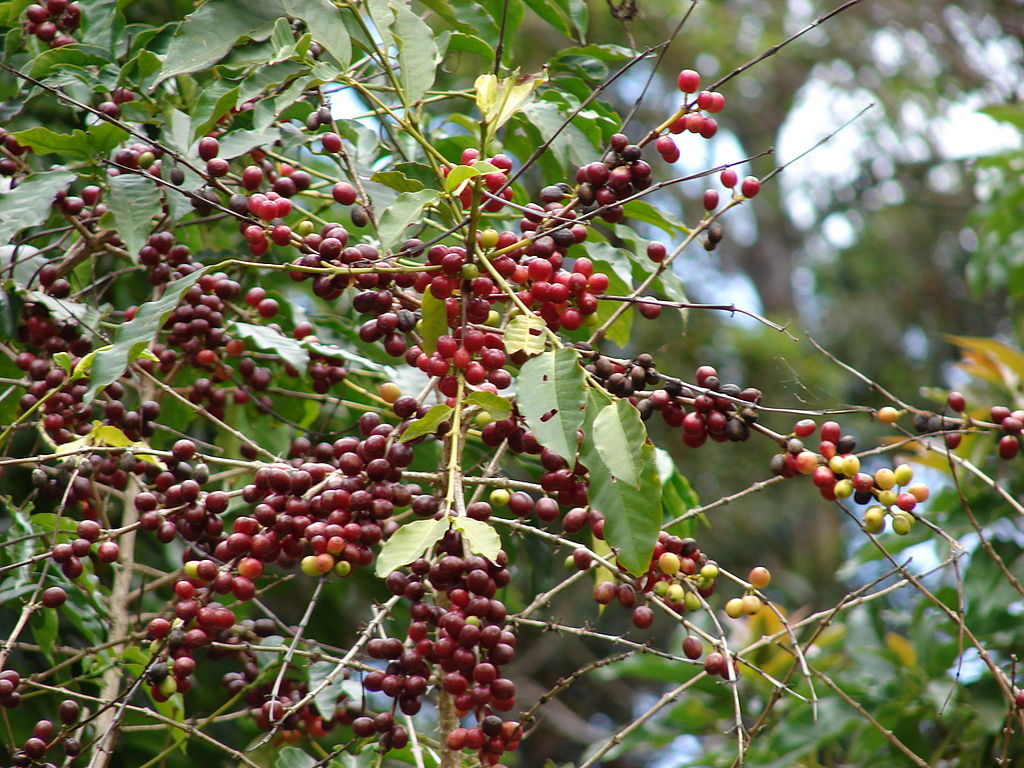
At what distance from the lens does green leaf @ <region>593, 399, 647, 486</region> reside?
3.51 ft

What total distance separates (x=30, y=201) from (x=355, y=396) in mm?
598

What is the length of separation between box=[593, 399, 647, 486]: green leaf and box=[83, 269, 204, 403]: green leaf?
47 cm

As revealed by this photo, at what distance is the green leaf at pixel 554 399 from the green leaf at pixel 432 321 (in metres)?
0.13

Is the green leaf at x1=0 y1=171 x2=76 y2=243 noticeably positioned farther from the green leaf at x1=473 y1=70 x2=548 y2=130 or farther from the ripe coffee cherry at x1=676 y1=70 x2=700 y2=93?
the ripe coffee cherry at x1=676 y1=70 x2=700 y2=93

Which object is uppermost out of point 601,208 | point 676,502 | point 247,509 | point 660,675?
point 601,208

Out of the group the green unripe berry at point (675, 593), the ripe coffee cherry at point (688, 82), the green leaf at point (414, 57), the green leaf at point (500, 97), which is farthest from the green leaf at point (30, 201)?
the green unripe berry at point (675, 593)

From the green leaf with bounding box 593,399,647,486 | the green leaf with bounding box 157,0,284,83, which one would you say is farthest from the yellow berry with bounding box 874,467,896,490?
the green leaf with bounding box 157,0,284,83

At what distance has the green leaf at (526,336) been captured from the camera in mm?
1151

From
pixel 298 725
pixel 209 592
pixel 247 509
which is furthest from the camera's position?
pixel 247 509

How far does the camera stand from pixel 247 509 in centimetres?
184

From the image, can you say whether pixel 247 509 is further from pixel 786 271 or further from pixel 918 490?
pixel 786 271

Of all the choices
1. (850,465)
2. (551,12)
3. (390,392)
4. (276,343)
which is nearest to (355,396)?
(276,343)

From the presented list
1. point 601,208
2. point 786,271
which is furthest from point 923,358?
point 601,208

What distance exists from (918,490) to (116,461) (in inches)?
40.6
